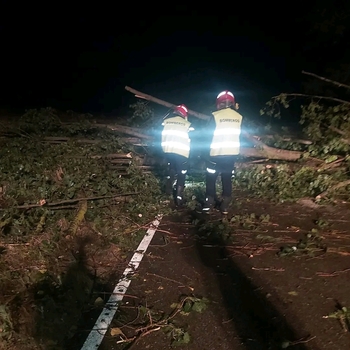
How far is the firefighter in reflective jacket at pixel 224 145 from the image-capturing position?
23.7ft

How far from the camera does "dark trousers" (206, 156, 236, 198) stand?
7570 mm

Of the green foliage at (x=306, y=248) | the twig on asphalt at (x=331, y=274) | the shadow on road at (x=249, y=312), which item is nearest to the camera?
the shadow on road at (x=249, y=312)

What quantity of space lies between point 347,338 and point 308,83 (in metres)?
11.5

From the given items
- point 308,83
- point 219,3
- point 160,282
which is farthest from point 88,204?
point 219,3

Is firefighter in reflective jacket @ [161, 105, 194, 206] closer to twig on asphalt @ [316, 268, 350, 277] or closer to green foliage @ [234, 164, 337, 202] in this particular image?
green foliage @ [234, 164, 337, 202]

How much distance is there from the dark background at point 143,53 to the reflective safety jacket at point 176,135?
13.2 m

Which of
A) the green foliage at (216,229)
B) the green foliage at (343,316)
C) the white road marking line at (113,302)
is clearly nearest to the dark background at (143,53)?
the green foliage at (216,229)

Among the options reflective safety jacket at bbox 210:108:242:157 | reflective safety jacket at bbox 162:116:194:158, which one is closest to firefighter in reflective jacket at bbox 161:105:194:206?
reflective safety jacket at bbox 162:116:194:158

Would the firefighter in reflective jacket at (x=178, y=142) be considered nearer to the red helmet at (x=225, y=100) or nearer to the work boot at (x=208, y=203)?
the work boot at (x=208, y=203)

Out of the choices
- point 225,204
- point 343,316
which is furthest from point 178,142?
point 343,316

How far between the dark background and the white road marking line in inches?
607

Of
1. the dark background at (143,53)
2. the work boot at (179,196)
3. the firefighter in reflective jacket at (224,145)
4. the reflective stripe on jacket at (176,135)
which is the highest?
the dark background at (143,53)

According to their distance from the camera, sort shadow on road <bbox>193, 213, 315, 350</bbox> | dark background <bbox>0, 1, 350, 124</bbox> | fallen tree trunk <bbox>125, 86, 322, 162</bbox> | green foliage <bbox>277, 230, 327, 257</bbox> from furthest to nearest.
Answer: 1. dark background <bbox>0, 1, 350, 124</bbox>
2. fallen tree trunk <bbox>125, 86, 322, 162</bbox>
3. green foliage <bbox>277, 230, 327, 257</bbox>
4. shadow on road <bbox>193, 213, 315, 350</bbox>

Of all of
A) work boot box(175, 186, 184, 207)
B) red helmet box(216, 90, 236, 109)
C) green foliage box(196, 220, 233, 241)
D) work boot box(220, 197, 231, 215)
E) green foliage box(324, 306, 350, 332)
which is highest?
red helmet box(216, 90, 236, 109)
